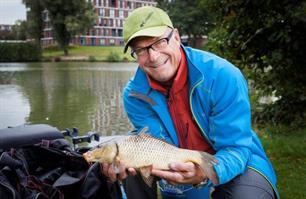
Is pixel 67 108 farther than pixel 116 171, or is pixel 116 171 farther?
pixel 67 108

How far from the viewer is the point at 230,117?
2.65m

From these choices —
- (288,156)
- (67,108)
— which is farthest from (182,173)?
(67,108)

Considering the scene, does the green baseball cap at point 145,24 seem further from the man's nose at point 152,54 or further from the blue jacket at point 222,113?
the blue jacket at point 222,113

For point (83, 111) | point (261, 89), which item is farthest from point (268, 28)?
point (83, 111)

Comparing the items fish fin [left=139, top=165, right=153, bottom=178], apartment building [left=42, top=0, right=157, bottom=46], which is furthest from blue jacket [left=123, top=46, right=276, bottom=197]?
apartment building [left=42, top=0, right=157, bottom=46]

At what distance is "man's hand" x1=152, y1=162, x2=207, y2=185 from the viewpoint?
8.31 ft

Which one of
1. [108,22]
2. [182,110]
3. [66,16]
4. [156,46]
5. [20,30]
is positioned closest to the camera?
[156,46]

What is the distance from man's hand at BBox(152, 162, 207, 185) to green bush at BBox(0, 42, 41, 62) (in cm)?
5190

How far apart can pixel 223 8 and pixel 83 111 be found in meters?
5.88

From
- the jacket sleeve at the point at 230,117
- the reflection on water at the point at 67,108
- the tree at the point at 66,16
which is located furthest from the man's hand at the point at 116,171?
the tree at the point at 66,16

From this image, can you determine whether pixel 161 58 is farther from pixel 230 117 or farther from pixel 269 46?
pixel 269 46

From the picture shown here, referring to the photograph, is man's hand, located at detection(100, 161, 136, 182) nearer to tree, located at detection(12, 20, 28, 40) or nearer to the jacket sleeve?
the jacket sleeve

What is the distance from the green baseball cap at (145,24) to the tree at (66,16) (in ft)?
190

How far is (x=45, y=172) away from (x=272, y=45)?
3923 millimetres
